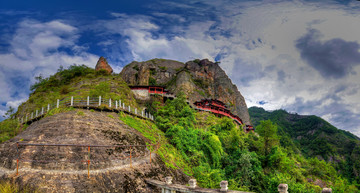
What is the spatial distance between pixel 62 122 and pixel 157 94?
2544 cm

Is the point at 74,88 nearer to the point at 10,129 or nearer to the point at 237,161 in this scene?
the point at 10,129


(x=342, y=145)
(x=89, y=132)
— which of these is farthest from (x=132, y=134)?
(x=342, y=145)

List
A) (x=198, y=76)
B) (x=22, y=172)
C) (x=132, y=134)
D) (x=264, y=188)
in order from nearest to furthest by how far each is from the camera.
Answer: (x=22, y=172) → (x=132, y=134) → (x=264, y=188) → (x=198, y=76)

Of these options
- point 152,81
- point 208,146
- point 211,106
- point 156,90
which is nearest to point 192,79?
point 152,81

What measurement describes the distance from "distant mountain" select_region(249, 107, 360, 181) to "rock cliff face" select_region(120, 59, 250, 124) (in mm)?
19229

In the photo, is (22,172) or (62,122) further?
(62,122)

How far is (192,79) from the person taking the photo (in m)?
53.7

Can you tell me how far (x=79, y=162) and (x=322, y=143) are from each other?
75562 mm

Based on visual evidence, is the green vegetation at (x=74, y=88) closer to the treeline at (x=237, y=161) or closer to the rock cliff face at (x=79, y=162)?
the treeline at (x=237, y=161)

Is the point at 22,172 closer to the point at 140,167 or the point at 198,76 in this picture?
the point at 140,167

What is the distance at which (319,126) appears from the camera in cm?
7962

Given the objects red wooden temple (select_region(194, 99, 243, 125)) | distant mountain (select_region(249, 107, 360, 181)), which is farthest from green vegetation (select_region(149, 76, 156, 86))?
distant mountain (select_region(249, 107, 360, 181))

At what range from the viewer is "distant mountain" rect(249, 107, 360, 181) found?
54.6 metres

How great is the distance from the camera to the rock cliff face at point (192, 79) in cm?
4716
